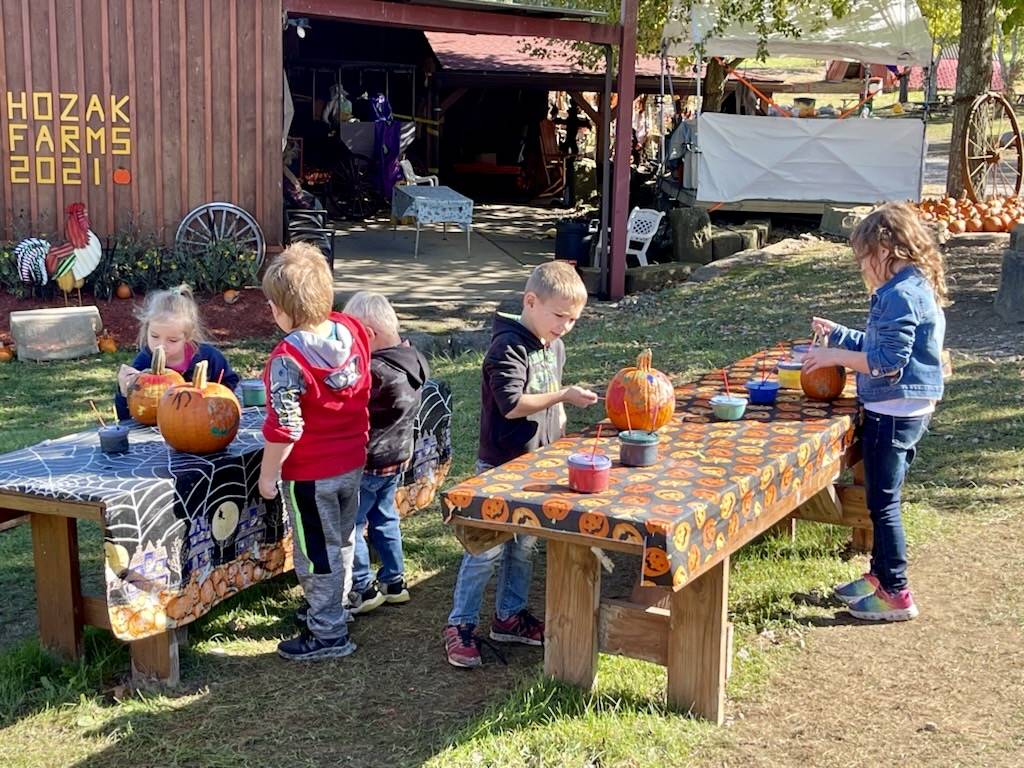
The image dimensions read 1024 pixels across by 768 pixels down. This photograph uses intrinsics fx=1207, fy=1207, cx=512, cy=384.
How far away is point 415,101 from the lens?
72.6ft

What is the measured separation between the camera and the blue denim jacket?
15.0 ft

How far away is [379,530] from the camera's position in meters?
Answer: 5.09

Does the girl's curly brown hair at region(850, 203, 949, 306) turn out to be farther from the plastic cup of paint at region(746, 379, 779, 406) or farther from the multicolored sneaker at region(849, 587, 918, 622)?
the multicolored sneaker at region(849, 587, 918, 622)

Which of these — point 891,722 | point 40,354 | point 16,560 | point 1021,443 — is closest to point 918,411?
point 891,722

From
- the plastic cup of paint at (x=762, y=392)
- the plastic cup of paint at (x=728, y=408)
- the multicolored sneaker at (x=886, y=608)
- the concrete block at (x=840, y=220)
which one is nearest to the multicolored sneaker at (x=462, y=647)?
the plastic cup of paint at (x=728, y=408)

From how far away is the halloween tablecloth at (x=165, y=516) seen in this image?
4043 mm

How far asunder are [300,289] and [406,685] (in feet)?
4.86

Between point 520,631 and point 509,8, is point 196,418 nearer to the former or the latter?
point 520,631

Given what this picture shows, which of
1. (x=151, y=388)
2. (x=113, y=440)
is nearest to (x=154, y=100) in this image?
(x=151, y=388)

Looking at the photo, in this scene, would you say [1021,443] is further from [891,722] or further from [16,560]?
[16,560]

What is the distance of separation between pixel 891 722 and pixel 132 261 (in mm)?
9470

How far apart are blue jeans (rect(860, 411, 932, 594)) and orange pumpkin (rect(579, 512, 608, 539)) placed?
1685 millimetres

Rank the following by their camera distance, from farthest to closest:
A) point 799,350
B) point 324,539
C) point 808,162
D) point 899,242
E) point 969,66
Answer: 1. point 808,162
2. point 969,66
3. point 799,350
4. point 899,242
5. point 324,539

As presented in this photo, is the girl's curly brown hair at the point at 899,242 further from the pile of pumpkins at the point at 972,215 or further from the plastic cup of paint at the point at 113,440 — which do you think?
the pile of pumpkins at the point at 972,215
